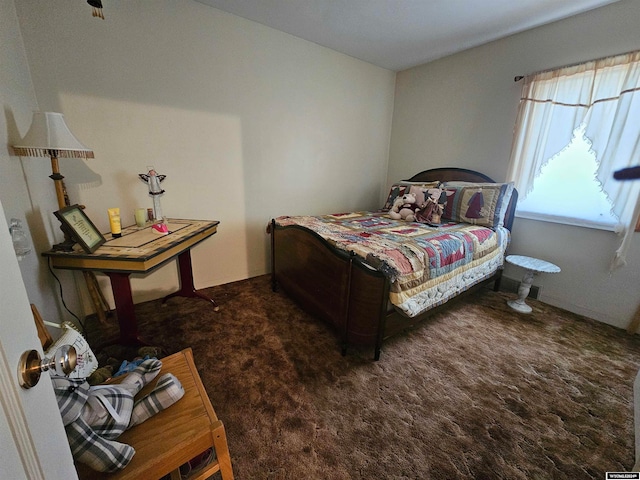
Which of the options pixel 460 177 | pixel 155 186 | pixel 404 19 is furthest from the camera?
pixel 460 177

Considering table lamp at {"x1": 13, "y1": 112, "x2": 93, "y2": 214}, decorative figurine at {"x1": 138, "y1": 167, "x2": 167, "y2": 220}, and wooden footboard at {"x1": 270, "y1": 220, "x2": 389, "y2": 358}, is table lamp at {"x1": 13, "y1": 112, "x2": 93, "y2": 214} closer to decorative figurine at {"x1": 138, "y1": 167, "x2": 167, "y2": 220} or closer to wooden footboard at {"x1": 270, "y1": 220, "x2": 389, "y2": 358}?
decorative figurine at {"x1": 138, "y1": 167, "x2": 167, "y2": 220}

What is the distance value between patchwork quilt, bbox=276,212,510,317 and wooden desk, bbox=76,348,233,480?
1.13 meters

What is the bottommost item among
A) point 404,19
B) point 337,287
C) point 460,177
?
point 337,287

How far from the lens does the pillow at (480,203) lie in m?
2.53

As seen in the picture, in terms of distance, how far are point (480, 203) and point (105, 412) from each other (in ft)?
9.93

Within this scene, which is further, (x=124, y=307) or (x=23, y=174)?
(x=124, y=307)

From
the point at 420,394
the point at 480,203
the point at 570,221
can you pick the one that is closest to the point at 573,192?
the point at 570,221

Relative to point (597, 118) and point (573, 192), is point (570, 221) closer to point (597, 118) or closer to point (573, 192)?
point (573, 192)

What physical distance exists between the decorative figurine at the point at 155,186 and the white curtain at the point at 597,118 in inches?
135

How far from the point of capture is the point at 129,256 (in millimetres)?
1437

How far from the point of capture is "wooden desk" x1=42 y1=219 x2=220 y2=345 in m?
1.44

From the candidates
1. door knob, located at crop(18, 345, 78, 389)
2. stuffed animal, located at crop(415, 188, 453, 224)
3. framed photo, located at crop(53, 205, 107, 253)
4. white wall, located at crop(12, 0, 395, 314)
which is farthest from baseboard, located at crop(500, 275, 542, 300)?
framed photo, located at crop(53, 205, 107, 253)

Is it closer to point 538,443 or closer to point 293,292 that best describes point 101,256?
point 293,292

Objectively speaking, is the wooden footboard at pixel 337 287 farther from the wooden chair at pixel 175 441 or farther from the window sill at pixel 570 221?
the window sill at pixel 570 221
